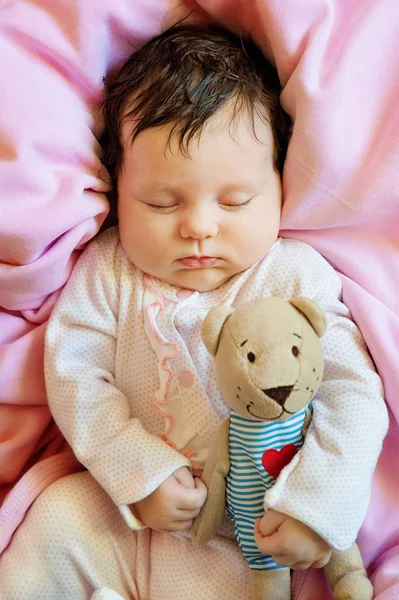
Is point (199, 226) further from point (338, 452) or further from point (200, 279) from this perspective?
point (338, 452)

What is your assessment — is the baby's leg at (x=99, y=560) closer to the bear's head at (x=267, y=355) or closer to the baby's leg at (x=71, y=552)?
the baby's leg at (x=71, y=552)

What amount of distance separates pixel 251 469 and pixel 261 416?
0.14 metres

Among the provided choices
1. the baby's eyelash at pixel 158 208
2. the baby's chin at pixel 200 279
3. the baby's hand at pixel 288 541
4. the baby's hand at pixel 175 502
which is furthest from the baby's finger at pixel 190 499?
the baby's eyelash at pixel 158 208

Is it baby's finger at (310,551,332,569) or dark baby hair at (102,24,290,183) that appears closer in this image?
baby's finger at (310,551,332,569)

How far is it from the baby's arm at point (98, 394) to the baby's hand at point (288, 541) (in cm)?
17

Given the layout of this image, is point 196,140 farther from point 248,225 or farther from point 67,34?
point 67,34

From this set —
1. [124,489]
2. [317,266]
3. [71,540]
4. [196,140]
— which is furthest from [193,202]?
[71,540]

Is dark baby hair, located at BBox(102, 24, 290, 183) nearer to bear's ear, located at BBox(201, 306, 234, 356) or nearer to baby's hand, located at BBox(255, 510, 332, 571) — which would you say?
bear's ear, located at BBox(201, 306, 234, 356)

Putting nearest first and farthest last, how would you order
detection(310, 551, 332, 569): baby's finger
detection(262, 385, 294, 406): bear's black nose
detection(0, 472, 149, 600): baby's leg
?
detection(262, 385, 294, 406): bear's black nose
detection(310, 551, 332, 569): baby's finger
detection(0, 472, 149, 600): baby's leg

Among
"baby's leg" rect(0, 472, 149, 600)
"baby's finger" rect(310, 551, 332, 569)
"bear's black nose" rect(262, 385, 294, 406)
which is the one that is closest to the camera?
"bear's black nose" rect(262, 385, 294, 406)

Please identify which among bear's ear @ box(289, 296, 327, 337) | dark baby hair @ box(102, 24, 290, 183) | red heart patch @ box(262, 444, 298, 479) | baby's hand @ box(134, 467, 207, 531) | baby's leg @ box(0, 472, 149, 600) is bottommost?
baby's leg @ box(0, 472, 149, 600)

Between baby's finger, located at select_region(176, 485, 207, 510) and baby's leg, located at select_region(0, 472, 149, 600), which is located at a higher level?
baby's finger, located at select_region(176, 485, 207, 510)

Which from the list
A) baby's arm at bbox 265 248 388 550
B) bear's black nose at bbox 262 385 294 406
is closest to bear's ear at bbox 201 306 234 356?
bear's black nose at bbox 262 385 294 406

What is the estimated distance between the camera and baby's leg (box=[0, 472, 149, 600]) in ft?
3.54
